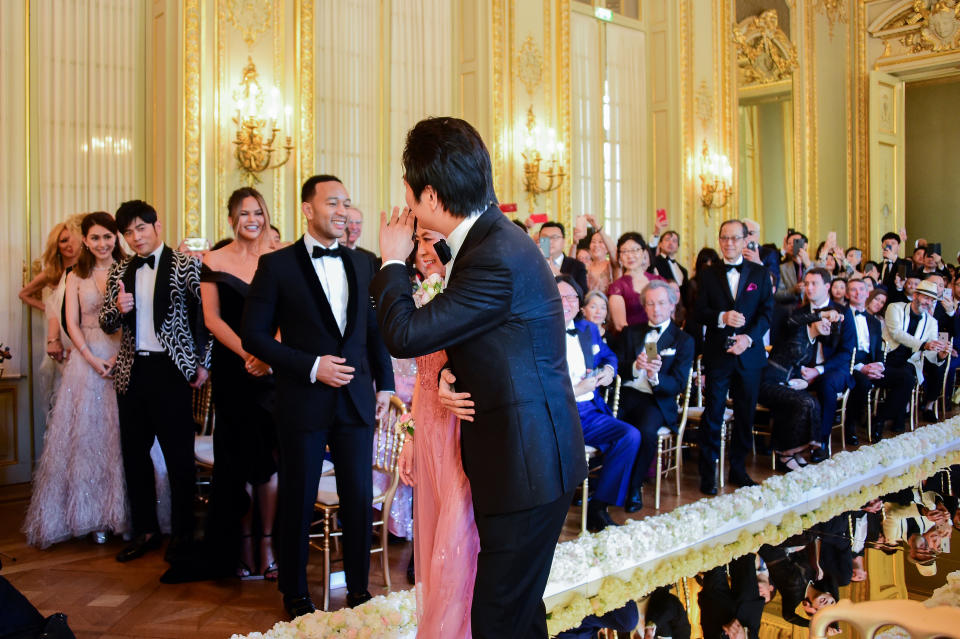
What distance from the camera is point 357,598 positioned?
3439 mm

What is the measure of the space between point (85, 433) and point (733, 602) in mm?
3189

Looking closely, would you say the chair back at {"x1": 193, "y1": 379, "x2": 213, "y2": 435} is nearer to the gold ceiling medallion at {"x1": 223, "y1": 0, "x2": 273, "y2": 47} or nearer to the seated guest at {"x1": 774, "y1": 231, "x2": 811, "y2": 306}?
the gold ceiling medallion at {"x1": 223, "y1": 0, "x2": 273, "y2": 47}

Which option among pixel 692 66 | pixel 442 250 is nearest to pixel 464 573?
pixel 442 250

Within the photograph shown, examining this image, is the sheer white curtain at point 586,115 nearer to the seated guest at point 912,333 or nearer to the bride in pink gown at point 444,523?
the seated guest at point 912,333

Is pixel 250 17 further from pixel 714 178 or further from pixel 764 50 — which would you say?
pixel 764 50

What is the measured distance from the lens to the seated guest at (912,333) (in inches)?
310

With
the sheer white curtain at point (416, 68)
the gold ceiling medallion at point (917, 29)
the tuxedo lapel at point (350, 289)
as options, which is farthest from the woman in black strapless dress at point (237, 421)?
the gold ceiling medallion at point (917, 29)

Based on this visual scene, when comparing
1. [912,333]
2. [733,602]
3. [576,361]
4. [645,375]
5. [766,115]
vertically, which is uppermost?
[766,115]

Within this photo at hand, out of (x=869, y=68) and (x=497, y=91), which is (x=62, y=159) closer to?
(x=497, y=91)

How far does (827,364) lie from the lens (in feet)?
22.2

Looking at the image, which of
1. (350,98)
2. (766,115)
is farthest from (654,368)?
(766,115)

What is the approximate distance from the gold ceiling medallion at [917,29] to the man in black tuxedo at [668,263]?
7.50 m

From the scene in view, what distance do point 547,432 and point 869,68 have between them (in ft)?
45.9

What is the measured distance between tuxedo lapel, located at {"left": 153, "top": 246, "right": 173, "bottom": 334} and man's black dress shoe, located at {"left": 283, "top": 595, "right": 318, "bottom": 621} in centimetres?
147
